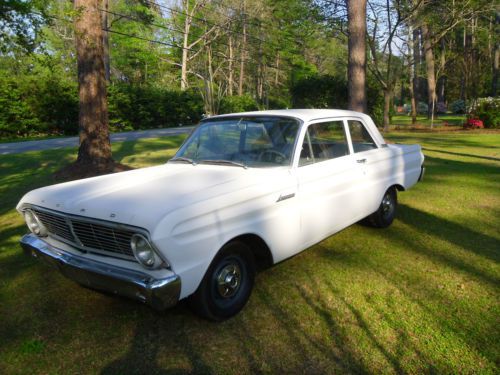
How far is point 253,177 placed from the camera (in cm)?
346

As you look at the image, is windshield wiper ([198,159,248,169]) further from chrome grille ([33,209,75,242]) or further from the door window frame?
chrome grille ([33,209,75,242])

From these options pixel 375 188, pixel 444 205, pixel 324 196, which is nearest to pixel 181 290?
pixel 324 196

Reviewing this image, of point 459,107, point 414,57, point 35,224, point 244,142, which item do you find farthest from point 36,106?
point 459,107

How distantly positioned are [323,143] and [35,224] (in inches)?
115

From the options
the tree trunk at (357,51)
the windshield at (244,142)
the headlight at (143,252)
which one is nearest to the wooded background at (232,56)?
the tree trunk at (357,51)

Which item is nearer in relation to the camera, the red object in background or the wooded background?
the wooded background

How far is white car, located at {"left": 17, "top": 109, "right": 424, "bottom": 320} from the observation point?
8.95 ft

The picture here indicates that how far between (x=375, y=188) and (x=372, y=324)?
2.06 m

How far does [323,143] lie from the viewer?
170 inches

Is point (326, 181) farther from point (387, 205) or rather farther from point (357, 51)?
point (357, 51)

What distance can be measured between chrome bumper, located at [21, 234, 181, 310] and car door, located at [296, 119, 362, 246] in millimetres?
1540

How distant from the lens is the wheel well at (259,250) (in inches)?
131

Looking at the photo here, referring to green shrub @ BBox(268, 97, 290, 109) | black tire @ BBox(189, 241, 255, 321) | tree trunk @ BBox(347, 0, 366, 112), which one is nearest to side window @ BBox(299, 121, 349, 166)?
black tire @ BBox(189, 241, 255, 321)

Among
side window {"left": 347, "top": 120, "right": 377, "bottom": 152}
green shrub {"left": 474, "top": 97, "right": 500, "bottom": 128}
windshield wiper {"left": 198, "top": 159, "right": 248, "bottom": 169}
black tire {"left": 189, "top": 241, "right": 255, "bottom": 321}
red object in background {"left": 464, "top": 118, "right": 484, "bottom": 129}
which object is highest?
green shrub {"left": 474, "top": 97, "right": 500, "bottom": 128}
